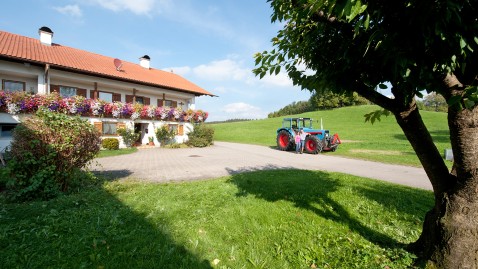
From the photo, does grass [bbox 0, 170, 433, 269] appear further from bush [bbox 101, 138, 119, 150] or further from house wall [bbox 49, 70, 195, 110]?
house wall [bbox 49, 70, 195, 110]

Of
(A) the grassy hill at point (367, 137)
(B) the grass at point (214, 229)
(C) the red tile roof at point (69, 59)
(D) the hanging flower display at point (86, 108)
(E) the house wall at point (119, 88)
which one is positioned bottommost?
(B) the grass at point (214, 229)

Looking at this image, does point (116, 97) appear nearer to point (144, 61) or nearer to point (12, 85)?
point (12, 85)

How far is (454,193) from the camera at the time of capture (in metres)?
2.42

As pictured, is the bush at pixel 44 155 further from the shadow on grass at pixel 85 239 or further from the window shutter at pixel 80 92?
the window shutter at pixel 80 92

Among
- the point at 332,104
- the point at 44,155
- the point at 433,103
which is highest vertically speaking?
the point at 433,103

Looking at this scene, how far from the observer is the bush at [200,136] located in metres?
20.8

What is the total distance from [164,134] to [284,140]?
9880mm

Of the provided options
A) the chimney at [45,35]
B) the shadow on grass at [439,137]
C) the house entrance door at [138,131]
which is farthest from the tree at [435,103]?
the chimney at [45,35]

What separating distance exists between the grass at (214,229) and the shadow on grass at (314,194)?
0.02m

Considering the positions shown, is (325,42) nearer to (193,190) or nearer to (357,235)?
(357,235)

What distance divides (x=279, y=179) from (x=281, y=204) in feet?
7.50

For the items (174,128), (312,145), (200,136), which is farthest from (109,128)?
(312,145)

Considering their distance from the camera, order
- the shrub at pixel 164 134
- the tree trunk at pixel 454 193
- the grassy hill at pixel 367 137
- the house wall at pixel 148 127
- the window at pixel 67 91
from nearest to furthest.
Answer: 1. the tree trunk at pixel 454 193
2. the grassy hill at pixel 367 137
3. the window at pixel 67 91
4. the house wall at pixel 148 127
5. the shrub at pixel 164 134

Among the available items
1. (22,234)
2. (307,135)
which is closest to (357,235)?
(22,234)
